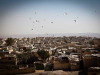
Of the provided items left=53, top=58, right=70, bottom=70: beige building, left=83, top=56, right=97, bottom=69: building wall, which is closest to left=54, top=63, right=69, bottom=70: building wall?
left=53, top=58, right=70, bottom=70: beige building

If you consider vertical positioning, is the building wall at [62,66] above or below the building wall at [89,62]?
below

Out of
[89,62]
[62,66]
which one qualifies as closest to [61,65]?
[62,66]

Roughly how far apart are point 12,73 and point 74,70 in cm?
767

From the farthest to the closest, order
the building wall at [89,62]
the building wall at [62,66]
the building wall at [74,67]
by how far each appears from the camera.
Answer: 1. the building wall at [62,66]
2. the building wall at [89,62]
3. the building wall at [74,67]

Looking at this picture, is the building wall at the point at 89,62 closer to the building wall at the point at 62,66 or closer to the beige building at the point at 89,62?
the beige building at the point at 89,62

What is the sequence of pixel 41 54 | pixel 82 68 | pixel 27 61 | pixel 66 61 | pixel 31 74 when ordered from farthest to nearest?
1. pixel 41 54
2. pixel 27 61
3. pixel 66 61
4. pixel 82 68
5. pixel 31 74

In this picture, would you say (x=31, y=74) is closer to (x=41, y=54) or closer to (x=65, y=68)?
(x=65, y=68)

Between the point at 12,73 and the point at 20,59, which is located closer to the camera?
the point at 12,73

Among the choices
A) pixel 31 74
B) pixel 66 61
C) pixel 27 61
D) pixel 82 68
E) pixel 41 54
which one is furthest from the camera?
pixel 41 54

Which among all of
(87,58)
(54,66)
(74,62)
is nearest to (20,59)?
(54,66)

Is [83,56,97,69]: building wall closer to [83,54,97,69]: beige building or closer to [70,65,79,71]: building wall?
[83,54,97,69]: beige building

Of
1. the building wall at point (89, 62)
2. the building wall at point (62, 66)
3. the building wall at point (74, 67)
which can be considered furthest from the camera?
the building wall at point (62, 66)

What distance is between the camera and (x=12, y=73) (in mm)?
15383

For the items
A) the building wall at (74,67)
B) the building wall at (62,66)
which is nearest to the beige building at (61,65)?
the building wall at (62,66)
